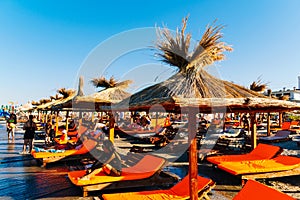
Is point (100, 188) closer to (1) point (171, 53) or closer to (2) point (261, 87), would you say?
(1) point (171, 53)

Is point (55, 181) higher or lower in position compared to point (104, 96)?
lower

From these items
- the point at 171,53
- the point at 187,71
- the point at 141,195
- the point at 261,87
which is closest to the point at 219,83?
the point at 187,71

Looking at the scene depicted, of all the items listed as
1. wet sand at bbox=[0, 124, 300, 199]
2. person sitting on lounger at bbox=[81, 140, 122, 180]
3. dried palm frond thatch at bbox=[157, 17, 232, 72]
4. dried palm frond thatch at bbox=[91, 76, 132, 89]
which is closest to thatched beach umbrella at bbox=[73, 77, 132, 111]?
dried palm frond thatch at bbox=[91, 76, 132, 89]

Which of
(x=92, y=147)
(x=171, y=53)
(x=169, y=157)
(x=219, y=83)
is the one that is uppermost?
(x=171, y=53)

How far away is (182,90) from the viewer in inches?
148

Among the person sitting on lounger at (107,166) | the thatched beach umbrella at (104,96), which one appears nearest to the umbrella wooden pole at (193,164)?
the person sitting on lounger at (107,166)

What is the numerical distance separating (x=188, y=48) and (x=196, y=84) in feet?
2.75

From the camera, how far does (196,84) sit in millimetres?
3961

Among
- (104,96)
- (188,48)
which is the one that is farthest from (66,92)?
(188,48)

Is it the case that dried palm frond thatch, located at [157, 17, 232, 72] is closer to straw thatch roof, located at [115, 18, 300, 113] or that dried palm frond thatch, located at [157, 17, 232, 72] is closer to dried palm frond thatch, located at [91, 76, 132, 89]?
straw thatch roof, located at [115, 18, 300, 113]

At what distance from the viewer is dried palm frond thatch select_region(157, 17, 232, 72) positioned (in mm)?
4227

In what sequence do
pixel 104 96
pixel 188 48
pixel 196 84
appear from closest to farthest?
pixel 196 84, pixel 188 48, pixel 104 96

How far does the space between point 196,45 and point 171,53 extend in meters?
0.48

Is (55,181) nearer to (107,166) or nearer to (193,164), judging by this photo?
(107,166)
